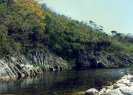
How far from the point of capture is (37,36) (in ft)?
161

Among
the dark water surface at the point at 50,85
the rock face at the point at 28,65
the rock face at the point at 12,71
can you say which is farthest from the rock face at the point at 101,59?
the dark water surface at the point at 50,85

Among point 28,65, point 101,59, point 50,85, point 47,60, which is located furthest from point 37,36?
point 101,59

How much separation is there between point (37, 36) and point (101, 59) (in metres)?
35.5

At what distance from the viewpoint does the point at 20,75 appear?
32000mm

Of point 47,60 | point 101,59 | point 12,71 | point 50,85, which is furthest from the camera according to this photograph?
point 101,59

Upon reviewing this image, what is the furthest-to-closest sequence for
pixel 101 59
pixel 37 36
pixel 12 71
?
pixel 101 59
pixel 37 36
pixel 12 71

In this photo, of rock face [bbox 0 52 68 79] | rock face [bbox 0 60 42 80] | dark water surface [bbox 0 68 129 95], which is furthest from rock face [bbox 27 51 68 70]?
dark water surface [bbox 0 68 129 95]

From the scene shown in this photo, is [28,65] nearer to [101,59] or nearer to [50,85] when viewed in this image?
[50,85]

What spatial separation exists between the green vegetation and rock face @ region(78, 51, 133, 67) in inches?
102

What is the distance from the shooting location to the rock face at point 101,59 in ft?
216

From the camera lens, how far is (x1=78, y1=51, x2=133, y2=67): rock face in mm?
65875

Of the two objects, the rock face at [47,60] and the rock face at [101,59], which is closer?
the rock face at [47,60]

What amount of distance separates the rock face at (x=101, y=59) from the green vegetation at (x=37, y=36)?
2.60m

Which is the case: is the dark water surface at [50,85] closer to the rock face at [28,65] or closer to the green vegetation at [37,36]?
the rock face at [28,65]
